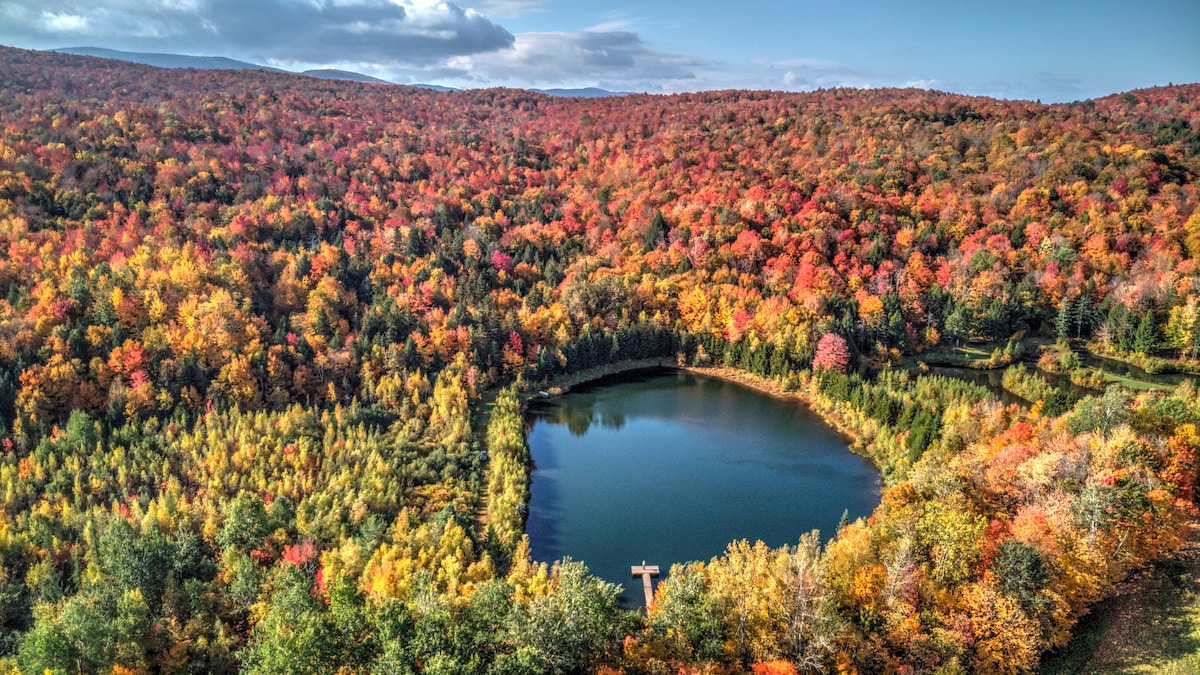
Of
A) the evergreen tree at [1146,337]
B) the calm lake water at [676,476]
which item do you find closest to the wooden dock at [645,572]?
the calm lake water at [676,476]

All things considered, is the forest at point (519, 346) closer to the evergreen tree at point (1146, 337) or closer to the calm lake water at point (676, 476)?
the evergreen tree at point (1146, 337)

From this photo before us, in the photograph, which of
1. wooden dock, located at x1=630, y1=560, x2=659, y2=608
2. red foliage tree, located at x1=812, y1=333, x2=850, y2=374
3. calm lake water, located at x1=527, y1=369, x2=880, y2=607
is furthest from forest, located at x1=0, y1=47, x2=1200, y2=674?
wooden dock, located at x1=630, y1=560, x2=659, y2=608

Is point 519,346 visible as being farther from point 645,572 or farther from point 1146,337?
point 1146,337

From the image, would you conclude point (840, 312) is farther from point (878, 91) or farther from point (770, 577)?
point (878, 91)

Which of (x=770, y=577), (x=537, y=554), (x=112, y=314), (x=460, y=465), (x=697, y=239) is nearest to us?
(x=770, y=577)

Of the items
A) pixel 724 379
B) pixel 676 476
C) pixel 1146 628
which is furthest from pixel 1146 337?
pixel 1146 628

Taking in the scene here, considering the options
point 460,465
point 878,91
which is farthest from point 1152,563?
point 878,91

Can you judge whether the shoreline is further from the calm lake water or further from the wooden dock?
the wooden dock
